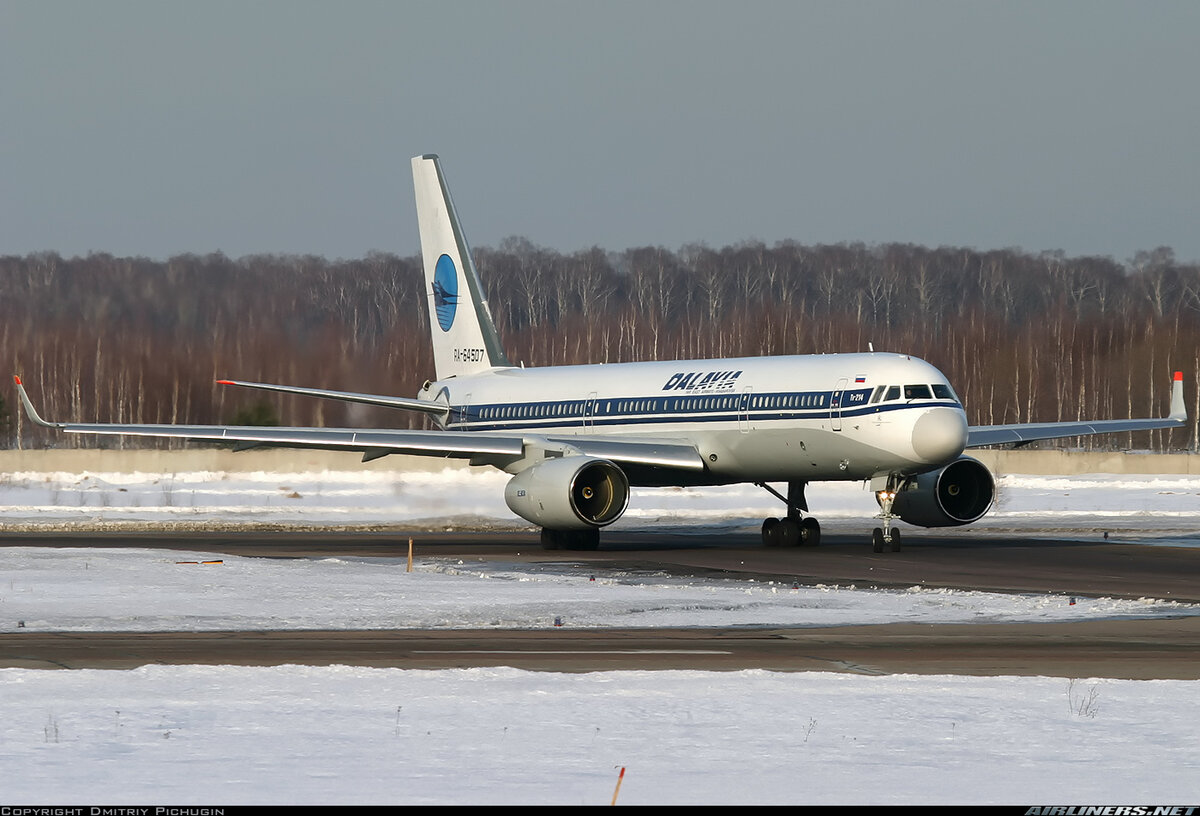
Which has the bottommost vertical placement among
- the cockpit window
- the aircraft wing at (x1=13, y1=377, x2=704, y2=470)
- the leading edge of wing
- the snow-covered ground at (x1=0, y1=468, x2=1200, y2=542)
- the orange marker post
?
the snow-covered ground at (x1=0, y1=468, x2=1200, y2=542)

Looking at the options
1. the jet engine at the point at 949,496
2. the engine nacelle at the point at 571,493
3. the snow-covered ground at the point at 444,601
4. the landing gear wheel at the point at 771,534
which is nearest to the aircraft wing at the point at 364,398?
the engine nacelle at the point at 571,493

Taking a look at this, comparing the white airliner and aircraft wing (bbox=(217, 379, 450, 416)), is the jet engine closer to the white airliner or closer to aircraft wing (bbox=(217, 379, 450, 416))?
the white airliner

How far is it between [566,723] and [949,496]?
24.6 metres

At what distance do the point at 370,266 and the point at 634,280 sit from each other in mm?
27354

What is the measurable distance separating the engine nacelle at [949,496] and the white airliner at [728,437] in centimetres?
3

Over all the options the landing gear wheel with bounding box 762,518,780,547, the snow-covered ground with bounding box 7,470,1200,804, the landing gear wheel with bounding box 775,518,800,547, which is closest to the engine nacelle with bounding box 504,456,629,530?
the landing gear wheel with bounding box 762,518,780,547

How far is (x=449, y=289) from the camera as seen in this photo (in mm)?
45875

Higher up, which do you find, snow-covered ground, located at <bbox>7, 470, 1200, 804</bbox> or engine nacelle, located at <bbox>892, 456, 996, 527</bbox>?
engine nacelle, located at <bbox>892, 456, 996, 527</bbox>

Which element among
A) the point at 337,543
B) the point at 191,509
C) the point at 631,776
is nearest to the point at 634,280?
the point at 191,509

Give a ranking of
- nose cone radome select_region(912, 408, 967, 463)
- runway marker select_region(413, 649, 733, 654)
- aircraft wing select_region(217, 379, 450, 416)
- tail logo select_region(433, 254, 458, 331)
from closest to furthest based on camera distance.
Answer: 1. runway marker select_region(413, 649, 733, 654)
2. nose cone radome select_region(912, 408, 967, 463)
3. aircraft wing select_region(217, 379, 450, 416)
4. tail logo select_region(433, 254, 458, 331)

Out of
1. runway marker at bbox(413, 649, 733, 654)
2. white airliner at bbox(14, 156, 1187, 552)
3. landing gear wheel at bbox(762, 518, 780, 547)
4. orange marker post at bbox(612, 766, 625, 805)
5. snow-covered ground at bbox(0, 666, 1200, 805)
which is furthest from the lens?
landing gear wheel at bbox(762, 518, 780, 547)

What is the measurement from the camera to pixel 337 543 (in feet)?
122

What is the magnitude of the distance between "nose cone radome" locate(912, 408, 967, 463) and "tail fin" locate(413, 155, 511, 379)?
1546 cm

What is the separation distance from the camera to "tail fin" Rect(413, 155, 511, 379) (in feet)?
148
